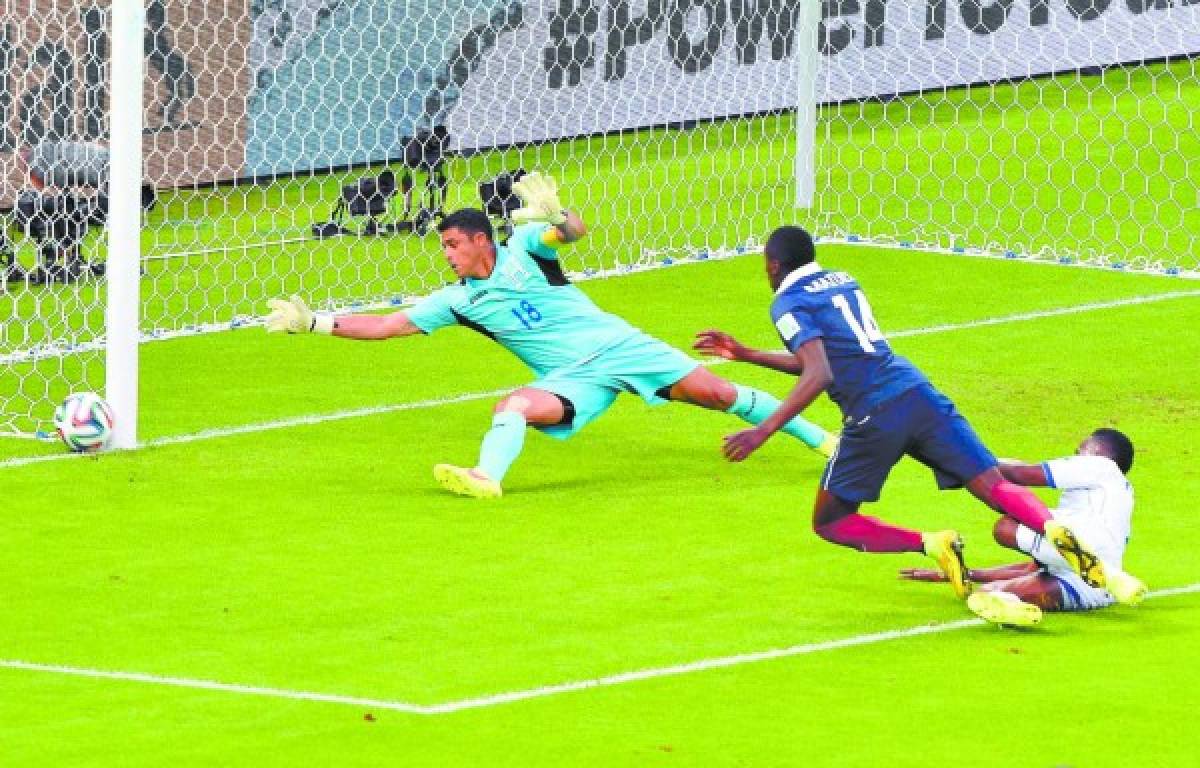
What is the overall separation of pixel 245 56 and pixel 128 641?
12485 mm

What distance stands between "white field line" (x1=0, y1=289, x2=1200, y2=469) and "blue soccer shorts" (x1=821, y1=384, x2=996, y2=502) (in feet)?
16.0

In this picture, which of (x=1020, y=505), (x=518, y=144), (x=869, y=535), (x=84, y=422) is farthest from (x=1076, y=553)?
(x=518, y=144)

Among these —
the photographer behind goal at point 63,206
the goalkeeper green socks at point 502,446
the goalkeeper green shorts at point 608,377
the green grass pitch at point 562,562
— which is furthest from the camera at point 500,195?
the goalkeeper green socks at point 502,446

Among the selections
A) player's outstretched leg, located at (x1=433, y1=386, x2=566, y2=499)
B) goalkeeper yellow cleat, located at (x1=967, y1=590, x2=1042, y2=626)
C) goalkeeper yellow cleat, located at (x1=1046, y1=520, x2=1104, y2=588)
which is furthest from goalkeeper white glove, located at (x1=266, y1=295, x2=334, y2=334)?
goalkeeper yellow cleat, located at (x1=1046, y1=520, x2=1104, y2=588)

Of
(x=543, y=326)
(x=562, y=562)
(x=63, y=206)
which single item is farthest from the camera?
(x=63, y=206)

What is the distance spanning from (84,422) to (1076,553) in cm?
586

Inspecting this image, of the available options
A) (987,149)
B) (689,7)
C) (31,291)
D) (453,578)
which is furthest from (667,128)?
(453,578)

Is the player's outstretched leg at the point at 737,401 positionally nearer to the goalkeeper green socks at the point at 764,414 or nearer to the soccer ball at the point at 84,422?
the goalkeeper green socks at the point at 764,414

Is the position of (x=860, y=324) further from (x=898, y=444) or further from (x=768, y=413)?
(x=768, y=413)

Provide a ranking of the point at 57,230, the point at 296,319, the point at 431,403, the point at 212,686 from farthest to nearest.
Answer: the point at 57,230 < the point at 431,403 < the point at 296,319 < the point at 212,686

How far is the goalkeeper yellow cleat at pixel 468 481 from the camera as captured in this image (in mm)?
12742

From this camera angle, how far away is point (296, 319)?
13.2 meters

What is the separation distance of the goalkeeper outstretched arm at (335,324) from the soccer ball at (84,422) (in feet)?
3.75

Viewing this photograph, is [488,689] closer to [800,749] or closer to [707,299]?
[800,749]
